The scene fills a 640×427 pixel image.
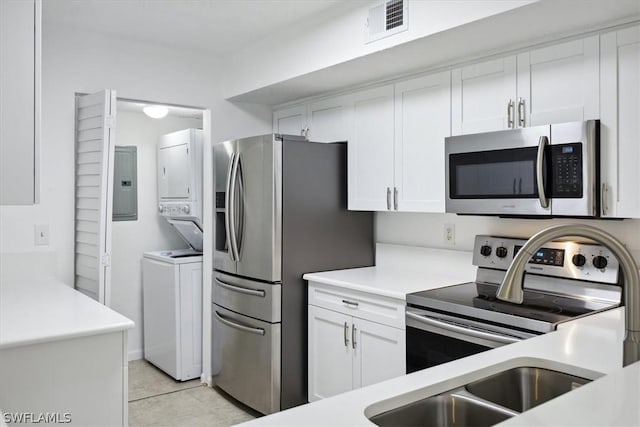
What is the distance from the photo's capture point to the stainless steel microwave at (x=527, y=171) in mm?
2105

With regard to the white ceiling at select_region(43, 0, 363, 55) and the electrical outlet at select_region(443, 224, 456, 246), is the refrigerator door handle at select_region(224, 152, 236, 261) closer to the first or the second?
the white ceiling at select_region(43, 0, 363, 55)

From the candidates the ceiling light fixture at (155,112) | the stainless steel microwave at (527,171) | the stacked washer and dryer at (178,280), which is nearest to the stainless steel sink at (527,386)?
the stainless steel microwave at (527,171)

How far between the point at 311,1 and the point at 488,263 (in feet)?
5.45

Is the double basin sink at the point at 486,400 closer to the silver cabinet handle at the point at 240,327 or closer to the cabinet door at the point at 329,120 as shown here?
the silver cabinet handle at the point at 240,327

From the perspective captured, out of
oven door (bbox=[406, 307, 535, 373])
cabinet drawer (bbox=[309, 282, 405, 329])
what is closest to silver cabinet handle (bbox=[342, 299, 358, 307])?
cabinet drawer (bbox=[309, 282, 405, 329])

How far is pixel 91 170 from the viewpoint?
3082 mm

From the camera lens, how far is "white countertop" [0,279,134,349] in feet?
5.95

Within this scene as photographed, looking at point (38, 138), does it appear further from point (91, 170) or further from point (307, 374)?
point (307, 374)

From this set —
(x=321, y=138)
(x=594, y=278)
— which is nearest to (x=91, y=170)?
(x=321, y=138)

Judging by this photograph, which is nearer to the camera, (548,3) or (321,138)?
(548,3)

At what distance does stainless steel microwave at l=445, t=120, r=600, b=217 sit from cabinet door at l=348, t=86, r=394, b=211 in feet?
1.61

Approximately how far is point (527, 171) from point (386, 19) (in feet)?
3.24

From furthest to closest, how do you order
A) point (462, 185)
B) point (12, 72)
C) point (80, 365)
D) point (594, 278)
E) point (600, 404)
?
point (462, 185) < point (594, 278) < point (80, 365) < point (12, 72) < point (600, 404)

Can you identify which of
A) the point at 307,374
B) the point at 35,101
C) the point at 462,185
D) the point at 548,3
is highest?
the point at 548,3
